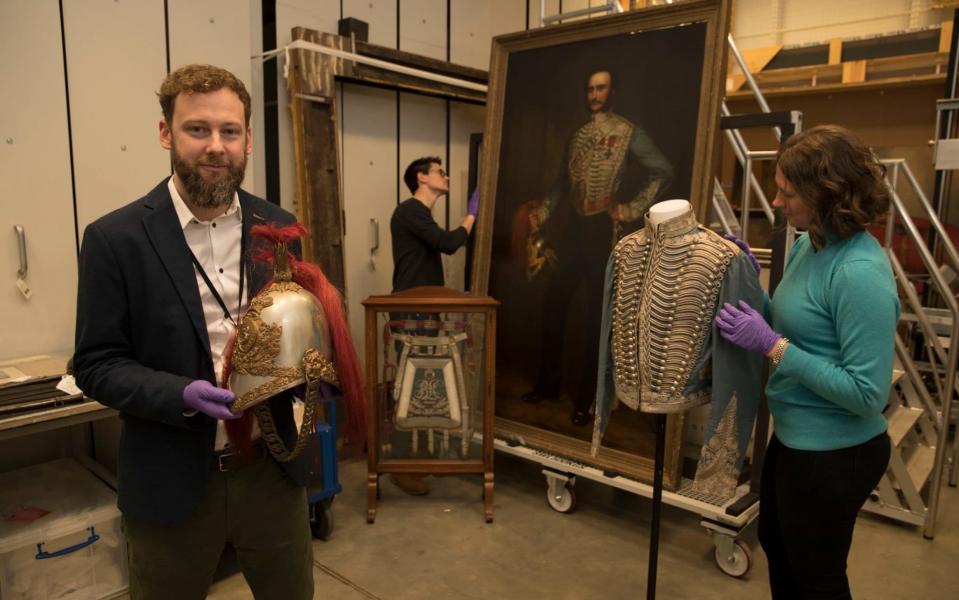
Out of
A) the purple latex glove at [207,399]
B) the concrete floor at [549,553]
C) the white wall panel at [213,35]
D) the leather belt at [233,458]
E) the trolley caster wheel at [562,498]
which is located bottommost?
the concrete floor at [549,553]

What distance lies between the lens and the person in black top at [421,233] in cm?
366

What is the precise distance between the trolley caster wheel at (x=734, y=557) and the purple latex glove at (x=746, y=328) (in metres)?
1.30

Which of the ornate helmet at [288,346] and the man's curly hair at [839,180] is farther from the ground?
the man's curly hair at [839,180]

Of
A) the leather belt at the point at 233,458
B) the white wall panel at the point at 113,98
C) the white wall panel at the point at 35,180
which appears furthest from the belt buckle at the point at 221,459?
the white wall panel at the point at 113,98

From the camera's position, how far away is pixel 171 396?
130 cm

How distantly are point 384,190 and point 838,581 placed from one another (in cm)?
318

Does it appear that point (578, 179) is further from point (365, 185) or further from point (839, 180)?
point (839, 180)

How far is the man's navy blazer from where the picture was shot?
132 centimetres

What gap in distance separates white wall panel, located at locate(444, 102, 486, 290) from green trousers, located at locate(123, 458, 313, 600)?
120 inches

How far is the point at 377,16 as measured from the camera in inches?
155

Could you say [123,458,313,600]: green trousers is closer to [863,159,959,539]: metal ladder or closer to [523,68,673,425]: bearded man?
[523,68,673,425]: bearded man

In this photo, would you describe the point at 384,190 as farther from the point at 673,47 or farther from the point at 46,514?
the point at 46,514

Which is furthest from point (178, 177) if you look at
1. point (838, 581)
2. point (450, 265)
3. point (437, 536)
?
point (450, 265)

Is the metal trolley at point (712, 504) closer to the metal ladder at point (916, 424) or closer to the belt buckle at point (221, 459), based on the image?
the metal ladder at point (916, 424)
